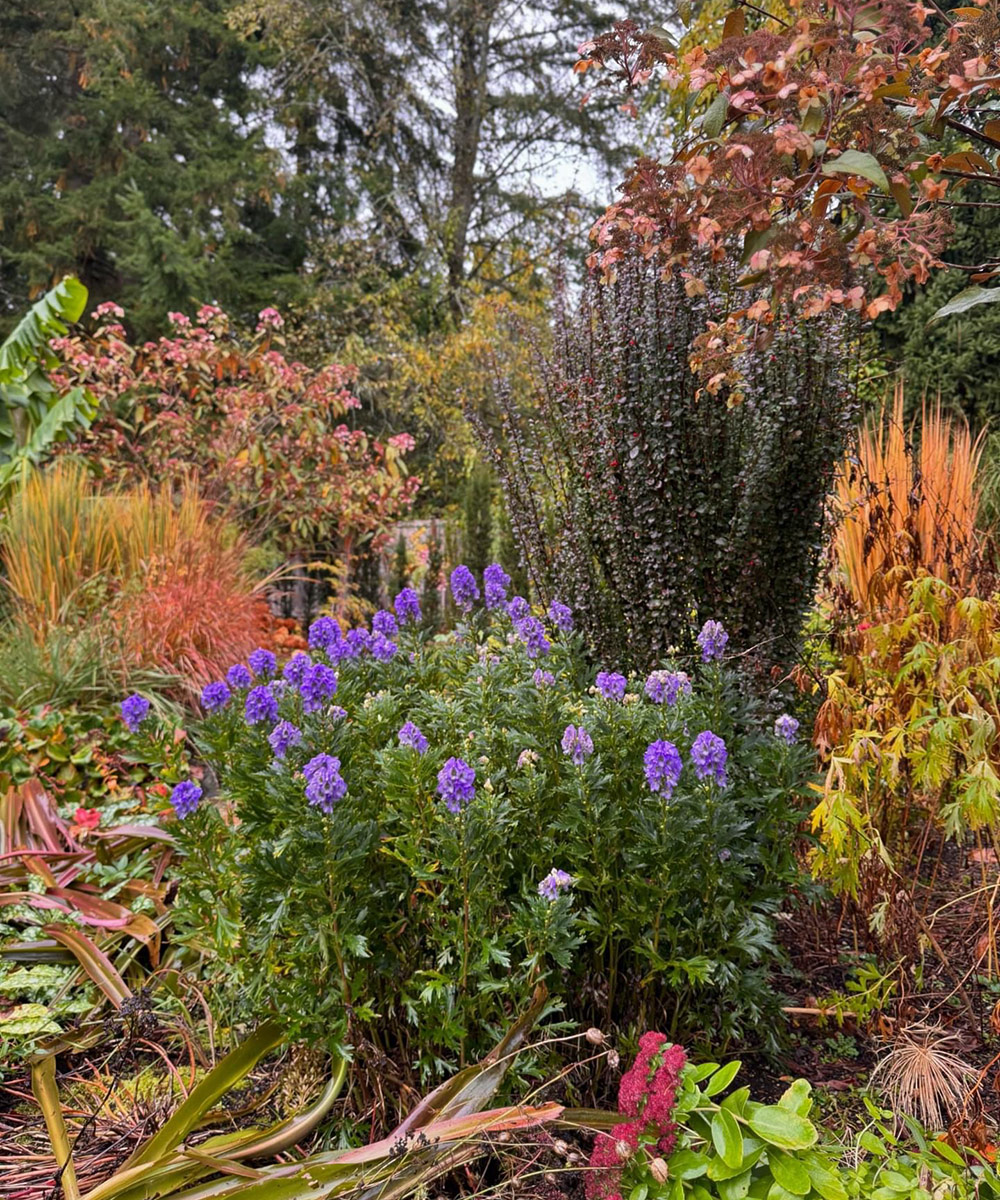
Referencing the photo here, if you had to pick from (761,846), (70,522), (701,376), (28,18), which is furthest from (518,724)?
(28,18)

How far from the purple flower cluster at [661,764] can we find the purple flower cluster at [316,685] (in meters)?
0.83

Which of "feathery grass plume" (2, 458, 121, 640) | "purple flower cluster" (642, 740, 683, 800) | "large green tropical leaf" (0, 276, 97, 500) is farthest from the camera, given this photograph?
"large green tropical leaf" (0, 276, 97, 500)

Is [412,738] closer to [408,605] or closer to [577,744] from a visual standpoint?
[577,744]

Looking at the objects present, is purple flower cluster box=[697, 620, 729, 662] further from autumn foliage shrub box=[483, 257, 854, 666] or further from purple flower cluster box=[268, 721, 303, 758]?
purple flower cluster box=[268, 721, 303, 758]

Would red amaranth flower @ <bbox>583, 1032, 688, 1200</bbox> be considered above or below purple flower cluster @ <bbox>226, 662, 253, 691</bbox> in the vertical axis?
below

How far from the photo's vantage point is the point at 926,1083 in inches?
77.3

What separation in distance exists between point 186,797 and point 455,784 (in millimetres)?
854

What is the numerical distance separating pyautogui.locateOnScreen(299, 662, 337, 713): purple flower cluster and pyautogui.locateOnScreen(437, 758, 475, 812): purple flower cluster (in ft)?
1.76

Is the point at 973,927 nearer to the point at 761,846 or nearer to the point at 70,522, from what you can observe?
the point at 761,846

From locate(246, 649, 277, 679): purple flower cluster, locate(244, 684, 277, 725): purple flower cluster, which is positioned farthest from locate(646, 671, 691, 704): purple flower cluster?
locate(246, 649, 277, 679): purple flower cluster

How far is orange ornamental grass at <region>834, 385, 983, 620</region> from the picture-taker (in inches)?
130

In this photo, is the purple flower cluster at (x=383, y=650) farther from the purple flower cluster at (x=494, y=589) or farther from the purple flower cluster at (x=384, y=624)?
the purple flower cluster at (x=494, y=589)

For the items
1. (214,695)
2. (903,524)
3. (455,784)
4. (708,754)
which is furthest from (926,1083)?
(903,524)

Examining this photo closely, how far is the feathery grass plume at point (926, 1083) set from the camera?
194cm
